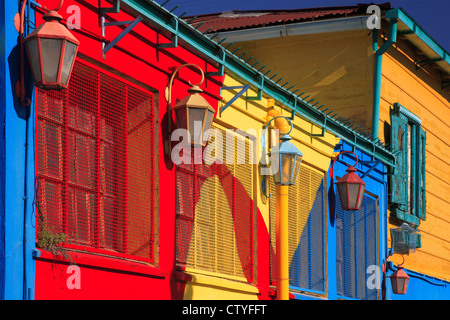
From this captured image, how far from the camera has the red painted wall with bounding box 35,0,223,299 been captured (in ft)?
23.9

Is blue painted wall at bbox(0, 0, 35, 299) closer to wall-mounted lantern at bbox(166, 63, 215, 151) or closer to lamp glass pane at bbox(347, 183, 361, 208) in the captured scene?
wall-mounted lantern at bbox(166, 63, 215, 151)

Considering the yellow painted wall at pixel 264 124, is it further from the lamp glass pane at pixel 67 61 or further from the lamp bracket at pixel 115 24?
the lamp glass pane at pixel 67 61

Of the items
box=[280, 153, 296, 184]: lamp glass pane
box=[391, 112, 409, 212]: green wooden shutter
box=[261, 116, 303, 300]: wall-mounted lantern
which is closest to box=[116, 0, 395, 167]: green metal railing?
box=[391, 112, 409, 212]: green wooden shutter

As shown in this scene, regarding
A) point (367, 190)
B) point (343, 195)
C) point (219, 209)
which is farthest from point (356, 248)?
point (219, 209)

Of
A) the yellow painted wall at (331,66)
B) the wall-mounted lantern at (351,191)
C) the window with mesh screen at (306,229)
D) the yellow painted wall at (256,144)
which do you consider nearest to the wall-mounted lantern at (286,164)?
the yellow painted wall at (256,144)

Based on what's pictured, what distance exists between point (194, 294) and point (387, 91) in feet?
27.1

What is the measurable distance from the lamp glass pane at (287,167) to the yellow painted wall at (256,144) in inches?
36.7

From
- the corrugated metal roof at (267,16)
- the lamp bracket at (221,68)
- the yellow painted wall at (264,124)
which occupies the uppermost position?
the corrugated metal roof at (267,16)

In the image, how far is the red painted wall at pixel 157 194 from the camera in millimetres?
7277

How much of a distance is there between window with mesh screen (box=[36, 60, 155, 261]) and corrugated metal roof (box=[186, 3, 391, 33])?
6.73 meters

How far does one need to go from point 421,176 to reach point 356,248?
3676 millimetres

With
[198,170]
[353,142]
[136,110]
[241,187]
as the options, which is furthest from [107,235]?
[353,142]

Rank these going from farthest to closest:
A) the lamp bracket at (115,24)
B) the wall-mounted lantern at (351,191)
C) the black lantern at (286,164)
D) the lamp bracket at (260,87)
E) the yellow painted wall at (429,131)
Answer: the yellow painted wall at (429,131), the wall-mounted lantern at (351,191), the lamp bracket at (260,87), the black lantern at (286,164), the lamp bracket at (115,24)

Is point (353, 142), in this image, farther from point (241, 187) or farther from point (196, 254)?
point (196, 254)
